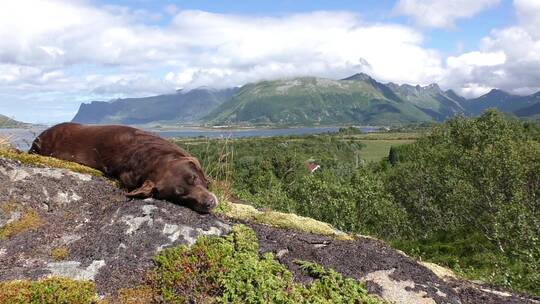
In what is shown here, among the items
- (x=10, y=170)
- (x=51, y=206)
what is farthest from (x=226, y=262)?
(x=10, y=170)

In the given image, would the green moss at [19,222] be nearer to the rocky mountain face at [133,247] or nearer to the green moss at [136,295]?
the rocky mountain face at [133,247]

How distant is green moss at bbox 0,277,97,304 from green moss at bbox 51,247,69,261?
682 millimetres

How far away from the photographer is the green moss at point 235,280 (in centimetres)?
530

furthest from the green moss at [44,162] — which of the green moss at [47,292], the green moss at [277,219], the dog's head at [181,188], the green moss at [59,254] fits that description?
the green moss at [47,292]

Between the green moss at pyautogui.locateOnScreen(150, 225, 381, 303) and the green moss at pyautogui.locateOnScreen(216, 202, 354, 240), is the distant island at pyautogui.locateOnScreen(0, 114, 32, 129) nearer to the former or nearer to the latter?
the green moss at pyautogui.locateOnScreen(216, 202, 354, 240)

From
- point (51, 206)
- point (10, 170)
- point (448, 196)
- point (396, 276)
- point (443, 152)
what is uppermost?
point (10, 170)

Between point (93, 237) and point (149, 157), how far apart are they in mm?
2525

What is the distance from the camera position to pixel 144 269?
571 cm

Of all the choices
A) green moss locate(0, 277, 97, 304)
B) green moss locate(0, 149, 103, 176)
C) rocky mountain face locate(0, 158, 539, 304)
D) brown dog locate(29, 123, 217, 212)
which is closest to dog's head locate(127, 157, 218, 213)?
brown dog locate(29, 123, 217, 212)

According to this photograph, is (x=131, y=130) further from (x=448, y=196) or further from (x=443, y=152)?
(x=443, y=152)

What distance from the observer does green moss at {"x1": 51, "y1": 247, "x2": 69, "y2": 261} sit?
19.4ft

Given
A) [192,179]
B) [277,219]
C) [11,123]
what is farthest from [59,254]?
[11,123]

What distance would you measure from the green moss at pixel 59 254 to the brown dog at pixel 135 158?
1600 mm

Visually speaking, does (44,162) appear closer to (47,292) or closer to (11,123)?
(47,292)
